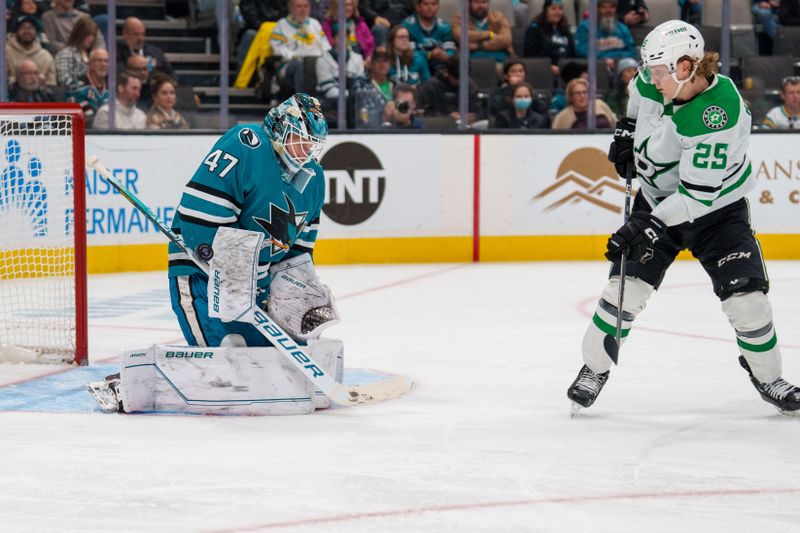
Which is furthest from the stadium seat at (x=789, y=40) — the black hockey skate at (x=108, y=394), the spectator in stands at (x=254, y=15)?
the black hockey skate at (x=108, y=394)

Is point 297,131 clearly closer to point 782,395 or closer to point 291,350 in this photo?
point 291,350

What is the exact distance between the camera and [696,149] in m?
3.45

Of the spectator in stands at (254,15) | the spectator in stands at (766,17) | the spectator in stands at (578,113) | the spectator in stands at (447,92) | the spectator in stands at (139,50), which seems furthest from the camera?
the spectator in stands at (766,17)

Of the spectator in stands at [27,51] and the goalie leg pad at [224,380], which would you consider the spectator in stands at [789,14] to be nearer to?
the spectator in stands at [27,51]

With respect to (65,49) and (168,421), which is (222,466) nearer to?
(168,421)

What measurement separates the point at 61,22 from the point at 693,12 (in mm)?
3891

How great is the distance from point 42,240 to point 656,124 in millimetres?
3292

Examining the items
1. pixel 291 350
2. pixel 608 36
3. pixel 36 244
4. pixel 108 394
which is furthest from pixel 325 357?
pixel 608 36

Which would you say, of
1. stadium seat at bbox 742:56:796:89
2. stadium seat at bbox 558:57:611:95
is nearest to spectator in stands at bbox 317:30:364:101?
stadium seat at bbox 558:57:611:95

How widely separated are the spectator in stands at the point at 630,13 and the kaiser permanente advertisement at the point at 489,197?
2.67ft

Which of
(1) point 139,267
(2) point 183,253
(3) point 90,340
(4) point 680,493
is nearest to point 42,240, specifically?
(3) point 90,340

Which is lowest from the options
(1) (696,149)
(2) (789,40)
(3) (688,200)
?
(3) (688,200)

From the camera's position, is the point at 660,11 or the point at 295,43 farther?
the point at 660,11

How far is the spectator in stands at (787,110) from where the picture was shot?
27.7 feet
